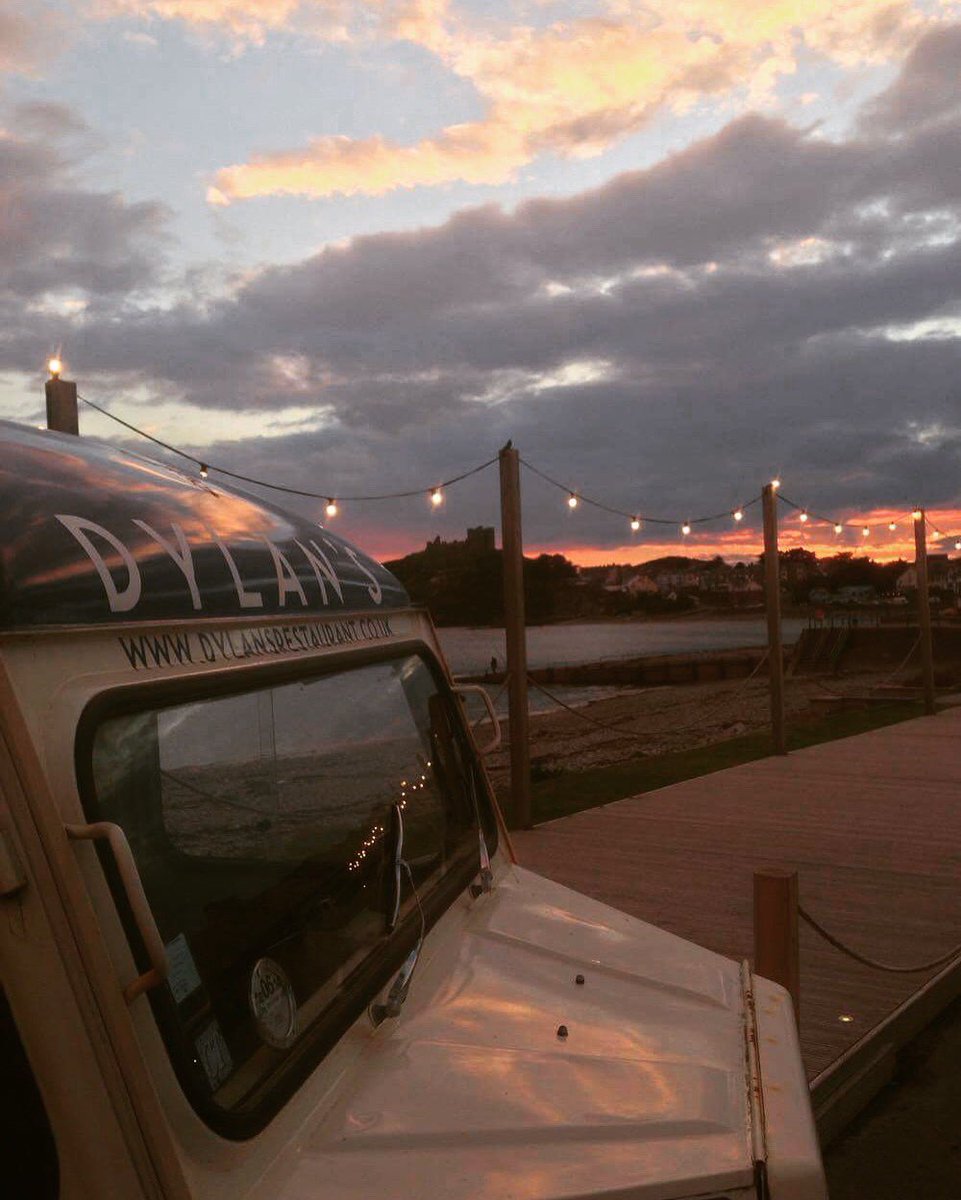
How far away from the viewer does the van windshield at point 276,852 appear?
5.80 feet

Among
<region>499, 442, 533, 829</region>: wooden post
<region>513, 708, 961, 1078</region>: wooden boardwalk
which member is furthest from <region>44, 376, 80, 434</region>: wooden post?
<region>499, 442, 533, 829</region>: wooden post

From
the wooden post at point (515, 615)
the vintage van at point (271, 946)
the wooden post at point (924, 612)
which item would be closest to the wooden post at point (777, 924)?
the vintage van at point (271, 946)

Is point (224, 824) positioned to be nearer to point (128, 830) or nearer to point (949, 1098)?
point (128, 830)

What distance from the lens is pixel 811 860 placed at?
29.4 ft

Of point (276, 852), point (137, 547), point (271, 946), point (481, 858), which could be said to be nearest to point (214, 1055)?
point (271, 946)

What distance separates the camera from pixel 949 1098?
500 cm

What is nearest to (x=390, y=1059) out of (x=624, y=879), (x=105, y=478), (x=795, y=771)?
(x=105, y=478)

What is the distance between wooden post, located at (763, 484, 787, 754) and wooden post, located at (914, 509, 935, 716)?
6155mm

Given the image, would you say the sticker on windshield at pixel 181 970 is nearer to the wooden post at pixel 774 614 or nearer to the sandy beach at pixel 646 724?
the sandy beach at pixel 646 724

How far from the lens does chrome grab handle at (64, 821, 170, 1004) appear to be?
1.46m

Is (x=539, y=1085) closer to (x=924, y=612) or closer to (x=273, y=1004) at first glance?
(x=273, y=1004)

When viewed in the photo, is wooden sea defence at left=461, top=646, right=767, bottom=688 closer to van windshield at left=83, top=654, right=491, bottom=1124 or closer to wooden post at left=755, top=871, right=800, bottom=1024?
wooden post at left=755, top=871, right=800, bottom=1024

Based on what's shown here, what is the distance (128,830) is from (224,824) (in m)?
0.55

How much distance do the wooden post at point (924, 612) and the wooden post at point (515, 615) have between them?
12385 millimetres
